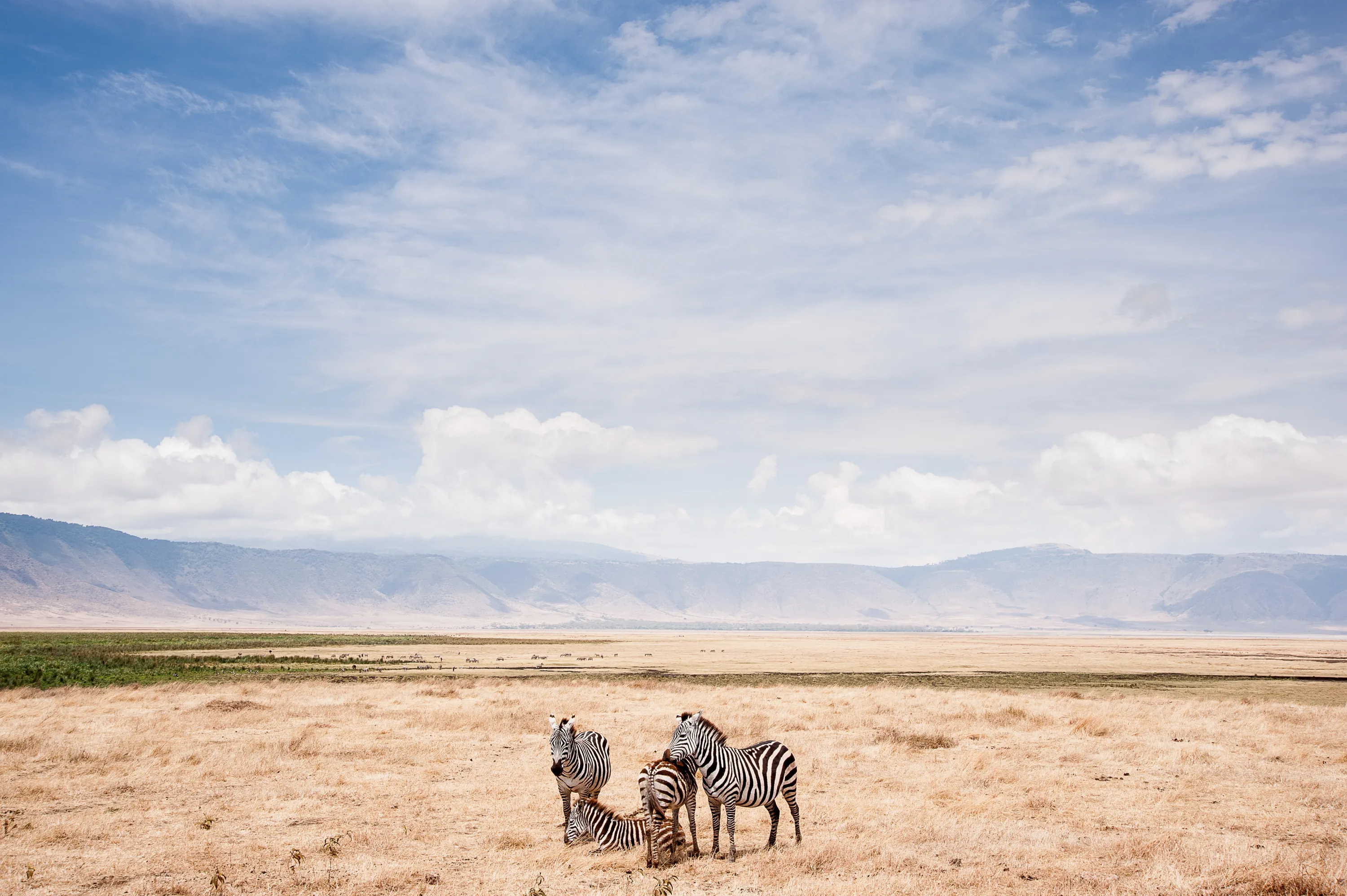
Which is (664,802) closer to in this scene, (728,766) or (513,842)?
(728,766)

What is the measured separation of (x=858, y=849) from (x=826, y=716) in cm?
1970

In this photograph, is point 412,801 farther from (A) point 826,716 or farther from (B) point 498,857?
(A) point 826,716

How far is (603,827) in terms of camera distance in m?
16.7

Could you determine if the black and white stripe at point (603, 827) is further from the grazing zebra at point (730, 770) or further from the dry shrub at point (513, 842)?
the grazing zebra at point (730, 770)

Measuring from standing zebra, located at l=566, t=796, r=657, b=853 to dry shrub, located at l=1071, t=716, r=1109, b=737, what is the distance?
20534 millimetres

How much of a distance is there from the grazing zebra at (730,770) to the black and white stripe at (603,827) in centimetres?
146

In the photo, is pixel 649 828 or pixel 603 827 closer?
pixel 649 828

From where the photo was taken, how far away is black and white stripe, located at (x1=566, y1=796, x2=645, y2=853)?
16.6m

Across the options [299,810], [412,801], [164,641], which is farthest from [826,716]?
[164,641]

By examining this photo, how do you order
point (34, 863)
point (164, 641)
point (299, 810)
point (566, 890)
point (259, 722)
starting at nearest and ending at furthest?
point (566, 890) < point (34, 863) < point (299, 810) < point (259, 722) < point (164, 641)

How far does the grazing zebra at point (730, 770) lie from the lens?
15750 millimetres

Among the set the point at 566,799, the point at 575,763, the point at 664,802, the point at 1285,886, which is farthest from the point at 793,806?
the point at 1285,886

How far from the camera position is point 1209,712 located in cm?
3750

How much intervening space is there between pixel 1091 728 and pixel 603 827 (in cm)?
2185
